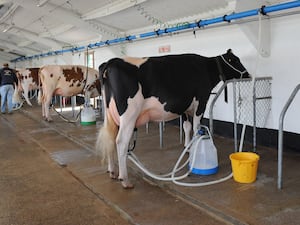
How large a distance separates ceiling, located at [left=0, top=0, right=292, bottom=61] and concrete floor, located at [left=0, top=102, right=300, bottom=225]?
219cm

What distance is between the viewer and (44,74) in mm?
7051

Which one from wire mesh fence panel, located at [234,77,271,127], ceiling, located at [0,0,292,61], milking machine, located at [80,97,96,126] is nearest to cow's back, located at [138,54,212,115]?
wire mesh fence panel, located at [234,77,271,127]

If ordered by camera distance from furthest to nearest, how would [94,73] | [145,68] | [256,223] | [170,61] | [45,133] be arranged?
[94,73]
[45,133]
[170,61]
[145,68]
[256,223]

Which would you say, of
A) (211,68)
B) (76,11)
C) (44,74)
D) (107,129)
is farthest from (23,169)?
(76,11)

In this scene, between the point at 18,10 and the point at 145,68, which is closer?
the point at 145,68

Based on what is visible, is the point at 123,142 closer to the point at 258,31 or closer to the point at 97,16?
the point at 258,31

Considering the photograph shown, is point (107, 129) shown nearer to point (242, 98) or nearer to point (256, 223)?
point (256, 223)

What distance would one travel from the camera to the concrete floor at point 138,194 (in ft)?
8.00

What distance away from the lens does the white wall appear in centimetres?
393

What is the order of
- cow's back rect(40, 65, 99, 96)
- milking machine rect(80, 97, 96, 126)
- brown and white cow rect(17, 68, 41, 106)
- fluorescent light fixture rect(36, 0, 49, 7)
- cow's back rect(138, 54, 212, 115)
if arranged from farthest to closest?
brown and white cow rect(17, 68, 41, 106)
cow's back rect(40, 65, 99, 96)
milking machine rect(80, 97, 96, 126)
fluorescent light fixture rect(36, 0, 49, 7)
cow's back rect(138, 54, 212, 115)

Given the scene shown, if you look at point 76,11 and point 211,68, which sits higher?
point 76,11

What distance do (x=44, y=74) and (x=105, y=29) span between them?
1720 mm

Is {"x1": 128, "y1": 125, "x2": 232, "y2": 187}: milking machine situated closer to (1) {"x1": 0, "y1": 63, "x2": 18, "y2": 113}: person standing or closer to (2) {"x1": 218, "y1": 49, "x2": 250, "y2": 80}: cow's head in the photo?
(2) {"x1": 218, "y1": 49, "x2": 250, "y2": 80}: cow's head

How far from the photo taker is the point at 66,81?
715 cm
